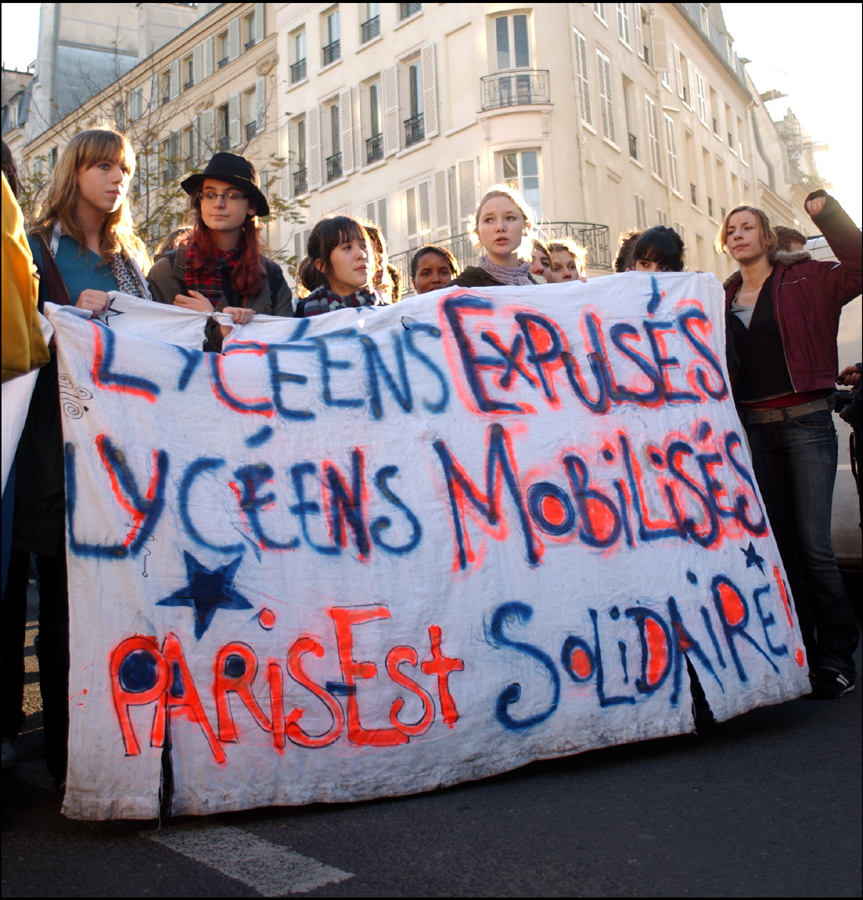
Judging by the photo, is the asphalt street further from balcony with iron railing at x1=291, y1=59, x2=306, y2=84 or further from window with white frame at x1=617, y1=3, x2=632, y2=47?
balcony with iron railing at x1=291, y1=59, x2=306, y2=84

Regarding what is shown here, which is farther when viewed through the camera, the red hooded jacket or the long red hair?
the red hooded jacket

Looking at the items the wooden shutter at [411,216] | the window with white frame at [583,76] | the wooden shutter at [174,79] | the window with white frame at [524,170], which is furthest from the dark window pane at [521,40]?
the wooden shutter at [174,79]

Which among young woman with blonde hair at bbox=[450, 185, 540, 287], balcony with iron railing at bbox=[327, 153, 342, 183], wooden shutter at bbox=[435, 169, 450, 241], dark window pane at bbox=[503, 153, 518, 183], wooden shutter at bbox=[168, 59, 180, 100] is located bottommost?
young woman with blonde hair at bbox=[450, 185, 540, 287]

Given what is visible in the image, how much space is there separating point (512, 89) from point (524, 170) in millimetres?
1713

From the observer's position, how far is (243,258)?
3.90 metres

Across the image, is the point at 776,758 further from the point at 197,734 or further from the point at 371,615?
the point at 197,734

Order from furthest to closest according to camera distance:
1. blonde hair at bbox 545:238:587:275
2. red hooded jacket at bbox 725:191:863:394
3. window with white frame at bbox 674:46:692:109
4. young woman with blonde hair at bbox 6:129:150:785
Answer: window with white frame at bbox 674:46:692:109, blonde hair at bbox 545:238:587:275, red hooded jacket at bbox 725:191:863:394, young woman with blonde hair at bbox 6:129:150:785

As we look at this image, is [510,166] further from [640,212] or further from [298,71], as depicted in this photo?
[298,71]

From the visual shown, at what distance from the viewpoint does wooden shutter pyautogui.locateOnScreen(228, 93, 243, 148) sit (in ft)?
90.8

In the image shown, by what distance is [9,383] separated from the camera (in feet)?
9.04

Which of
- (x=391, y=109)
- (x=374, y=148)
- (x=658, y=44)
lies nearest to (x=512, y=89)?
(x=391, y=109)

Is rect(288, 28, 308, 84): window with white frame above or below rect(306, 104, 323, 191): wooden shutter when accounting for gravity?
above

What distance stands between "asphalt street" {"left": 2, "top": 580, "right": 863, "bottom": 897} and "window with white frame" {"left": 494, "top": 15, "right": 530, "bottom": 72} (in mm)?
20986

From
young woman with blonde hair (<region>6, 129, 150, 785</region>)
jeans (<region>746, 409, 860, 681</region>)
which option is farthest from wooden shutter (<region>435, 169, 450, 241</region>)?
young woman with blonde hair (<region>6, 129, 150, 785</region>)
